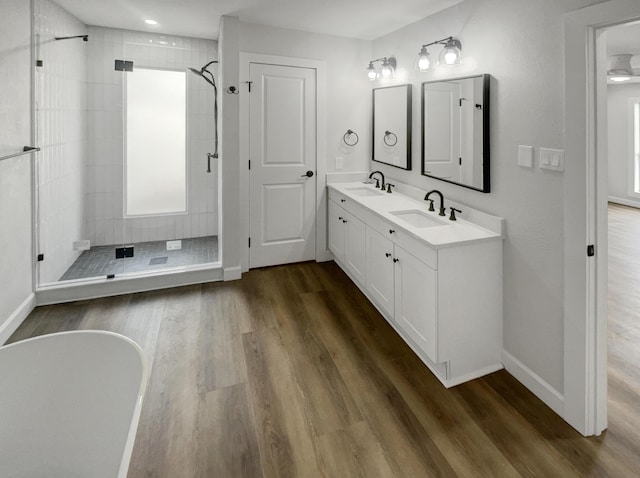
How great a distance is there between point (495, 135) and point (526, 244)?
0.73m

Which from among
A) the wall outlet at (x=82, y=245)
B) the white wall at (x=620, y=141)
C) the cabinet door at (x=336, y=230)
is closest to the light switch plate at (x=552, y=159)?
the cabinet door at (x=336, y=230)

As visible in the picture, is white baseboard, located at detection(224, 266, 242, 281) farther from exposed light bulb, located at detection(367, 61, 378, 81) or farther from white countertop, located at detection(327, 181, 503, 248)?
exposed light bulb, located at detection(367, 61, 378, 81)

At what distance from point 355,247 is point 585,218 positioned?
1916mm

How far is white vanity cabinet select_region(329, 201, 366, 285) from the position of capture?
10.8ft

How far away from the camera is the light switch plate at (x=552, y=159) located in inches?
74.4

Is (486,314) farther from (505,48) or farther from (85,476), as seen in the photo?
(85,476)

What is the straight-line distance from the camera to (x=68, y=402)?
43.1 inches

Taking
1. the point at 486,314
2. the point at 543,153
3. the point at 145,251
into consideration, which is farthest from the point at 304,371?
the point at 145,251

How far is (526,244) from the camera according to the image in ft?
7.09

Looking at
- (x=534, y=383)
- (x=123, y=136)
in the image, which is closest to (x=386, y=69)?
(x=123, y=136)

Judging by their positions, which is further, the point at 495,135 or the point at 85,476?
the point at 495,135

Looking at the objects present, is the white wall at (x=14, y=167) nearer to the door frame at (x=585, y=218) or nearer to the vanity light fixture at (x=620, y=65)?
the door frame at (x=585, y=218)

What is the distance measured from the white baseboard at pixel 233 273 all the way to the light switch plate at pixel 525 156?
2.66 m

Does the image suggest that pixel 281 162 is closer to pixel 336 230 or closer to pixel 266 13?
pixel 336 230
